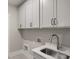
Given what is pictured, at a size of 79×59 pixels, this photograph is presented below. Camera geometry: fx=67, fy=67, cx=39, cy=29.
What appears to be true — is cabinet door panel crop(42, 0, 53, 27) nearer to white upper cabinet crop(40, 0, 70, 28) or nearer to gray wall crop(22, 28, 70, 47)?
white upper cabinet crop(40, 0, 70, 28)

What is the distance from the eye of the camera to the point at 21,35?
1.09 metres

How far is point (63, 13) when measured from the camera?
40.3 inches

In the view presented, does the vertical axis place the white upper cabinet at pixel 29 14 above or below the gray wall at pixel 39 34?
above

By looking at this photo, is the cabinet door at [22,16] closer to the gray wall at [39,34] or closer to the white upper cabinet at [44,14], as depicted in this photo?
the white upper cabinet at [44,14]

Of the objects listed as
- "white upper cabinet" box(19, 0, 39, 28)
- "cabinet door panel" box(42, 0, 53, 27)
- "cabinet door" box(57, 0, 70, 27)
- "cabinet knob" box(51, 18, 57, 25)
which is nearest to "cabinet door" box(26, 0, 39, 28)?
"white upper cabinet" box(19, 0, 39, 28)

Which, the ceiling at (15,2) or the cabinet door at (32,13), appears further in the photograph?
the cabinet door at (32,13)

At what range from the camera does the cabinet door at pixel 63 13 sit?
3.23 feet

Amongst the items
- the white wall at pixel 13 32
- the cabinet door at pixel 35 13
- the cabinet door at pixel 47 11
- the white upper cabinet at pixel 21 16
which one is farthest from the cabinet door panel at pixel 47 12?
the white wall at pixel 13 32

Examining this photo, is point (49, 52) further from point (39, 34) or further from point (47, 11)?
point (47, 11)

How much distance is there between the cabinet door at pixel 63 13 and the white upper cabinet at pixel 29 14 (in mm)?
365

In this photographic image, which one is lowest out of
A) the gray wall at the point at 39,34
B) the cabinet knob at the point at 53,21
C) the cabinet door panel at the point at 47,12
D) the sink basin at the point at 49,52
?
the sink basin at the point at 49,52

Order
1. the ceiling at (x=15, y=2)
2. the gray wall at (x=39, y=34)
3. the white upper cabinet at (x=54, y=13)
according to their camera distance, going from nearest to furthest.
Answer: the ceiling at (x=15, y=2) → the white upper cabinet at (x=54, y=13) → the gray wall at (x=39, y=34)
